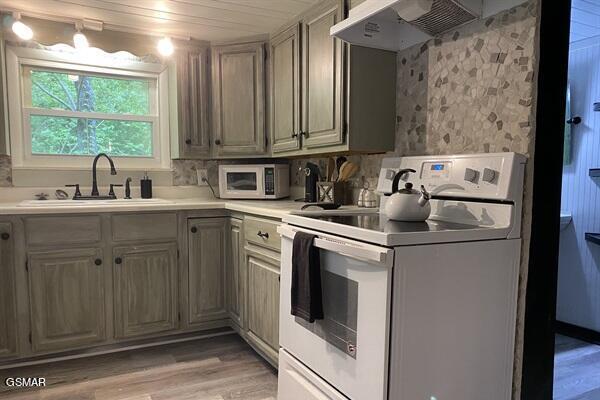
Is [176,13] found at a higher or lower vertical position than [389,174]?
higher

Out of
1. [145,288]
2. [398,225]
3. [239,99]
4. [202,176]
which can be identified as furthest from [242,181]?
[398,225]

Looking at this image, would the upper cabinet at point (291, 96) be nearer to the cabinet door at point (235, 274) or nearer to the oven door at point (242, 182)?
the oven door at point (242, 182)

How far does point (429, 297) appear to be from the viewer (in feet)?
4.09

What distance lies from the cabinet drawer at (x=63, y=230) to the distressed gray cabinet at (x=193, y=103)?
854 millimetres

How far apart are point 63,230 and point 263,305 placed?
3.87ft

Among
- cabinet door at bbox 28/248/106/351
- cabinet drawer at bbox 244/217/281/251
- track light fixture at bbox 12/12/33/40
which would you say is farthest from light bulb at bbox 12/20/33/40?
cabinet drawer at bbox 244/217/281/251

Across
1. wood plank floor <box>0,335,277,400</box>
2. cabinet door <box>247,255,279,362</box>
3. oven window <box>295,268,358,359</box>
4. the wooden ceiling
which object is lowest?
wood plank floor <box>0,335,277,400</box>

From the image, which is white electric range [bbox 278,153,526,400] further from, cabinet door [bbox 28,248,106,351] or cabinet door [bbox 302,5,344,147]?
cabinet door [bbox 28,248,106,351]

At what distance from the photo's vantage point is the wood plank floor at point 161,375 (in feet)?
6.75

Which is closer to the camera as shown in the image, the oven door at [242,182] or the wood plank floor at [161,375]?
the wood plank floor at [161,375]

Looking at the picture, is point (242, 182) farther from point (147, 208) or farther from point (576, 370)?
point (576, 370)

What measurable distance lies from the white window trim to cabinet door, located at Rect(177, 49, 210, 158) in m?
0.22

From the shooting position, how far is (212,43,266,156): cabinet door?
2.89 metres

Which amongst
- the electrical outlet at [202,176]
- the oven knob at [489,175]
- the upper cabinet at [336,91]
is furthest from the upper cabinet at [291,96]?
the oven knob at [489,175]
